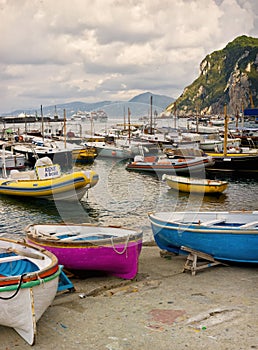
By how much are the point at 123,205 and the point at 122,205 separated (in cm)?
6

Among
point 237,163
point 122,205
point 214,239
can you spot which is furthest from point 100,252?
point 237,163

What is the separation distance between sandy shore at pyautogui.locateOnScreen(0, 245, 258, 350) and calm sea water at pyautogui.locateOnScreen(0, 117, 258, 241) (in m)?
6.68

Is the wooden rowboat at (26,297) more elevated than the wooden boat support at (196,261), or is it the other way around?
the wooden rowboat at (26,297)

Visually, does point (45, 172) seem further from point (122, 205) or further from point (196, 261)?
point (196, 261)

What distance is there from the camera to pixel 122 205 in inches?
1015

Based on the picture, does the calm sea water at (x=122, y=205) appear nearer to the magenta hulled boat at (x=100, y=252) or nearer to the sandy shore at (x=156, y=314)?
the magenta hulled boat at (x=100, y=252)

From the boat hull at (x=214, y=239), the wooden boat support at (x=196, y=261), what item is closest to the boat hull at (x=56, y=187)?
the boat hull at (x=214, y=239)

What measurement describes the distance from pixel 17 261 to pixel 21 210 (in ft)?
52.6

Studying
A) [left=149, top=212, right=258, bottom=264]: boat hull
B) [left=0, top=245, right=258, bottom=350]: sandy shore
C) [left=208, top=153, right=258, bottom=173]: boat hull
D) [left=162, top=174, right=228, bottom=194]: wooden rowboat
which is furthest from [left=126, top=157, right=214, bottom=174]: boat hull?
[left=0, top=245, right=258, bottom=350]: sandy shore

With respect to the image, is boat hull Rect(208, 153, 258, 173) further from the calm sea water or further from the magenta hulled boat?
the magenta hulled boat

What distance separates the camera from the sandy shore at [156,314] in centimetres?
748

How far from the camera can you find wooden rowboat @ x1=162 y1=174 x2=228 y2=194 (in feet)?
93.9

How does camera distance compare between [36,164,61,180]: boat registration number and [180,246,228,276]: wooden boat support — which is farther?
[36,164,61,180]: boat registration number

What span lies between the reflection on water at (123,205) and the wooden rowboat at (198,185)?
1.17 feet
